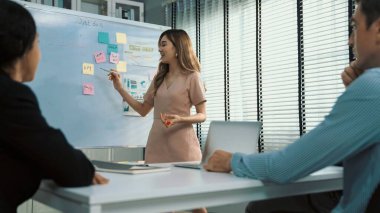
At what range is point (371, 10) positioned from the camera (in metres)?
1.14

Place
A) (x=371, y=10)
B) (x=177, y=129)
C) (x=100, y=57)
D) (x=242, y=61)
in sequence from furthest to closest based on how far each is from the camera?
(x=242, y=61)
(x=100, y=57)
(x=177, y=129)
(x=371, y=10)

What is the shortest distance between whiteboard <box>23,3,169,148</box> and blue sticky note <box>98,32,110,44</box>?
2 cm

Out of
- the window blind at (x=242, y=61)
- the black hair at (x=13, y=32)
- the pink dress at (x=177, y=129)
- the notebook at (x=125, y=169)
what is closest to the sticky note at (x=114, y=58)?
the pink dress at (x=177, y=129)

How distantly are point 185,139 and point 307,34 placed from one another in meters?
1.43

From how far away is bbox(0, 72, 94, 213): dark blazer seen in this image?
93 cm

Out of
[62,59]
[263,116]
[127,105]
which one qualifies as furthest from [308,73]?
[62,59]

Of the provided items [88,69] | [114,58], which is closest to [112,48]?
[114,58]

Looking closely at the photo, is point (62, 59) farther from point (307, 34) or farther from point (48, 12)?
point (307, 34)

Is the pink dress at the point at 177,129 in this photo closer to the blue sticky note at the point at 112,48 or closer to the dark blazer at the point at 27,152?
the blue sticky note at the point at 112,48

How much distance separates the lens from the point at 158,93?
8.83 ft

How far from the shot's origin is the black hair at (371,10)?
1.13m

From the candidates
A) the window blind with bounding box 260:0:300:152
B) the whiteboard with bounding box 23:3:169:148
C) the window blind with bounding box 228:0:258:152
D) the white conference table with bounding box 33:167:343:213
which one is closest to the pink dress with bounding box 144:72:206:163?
the whiteboard with bounding box 23:3:169:148

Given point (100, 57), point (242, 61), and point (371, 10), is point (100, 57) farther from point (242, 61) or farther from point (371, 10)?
point (371, 10)

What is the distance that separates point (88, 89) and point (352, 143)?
2237mm
